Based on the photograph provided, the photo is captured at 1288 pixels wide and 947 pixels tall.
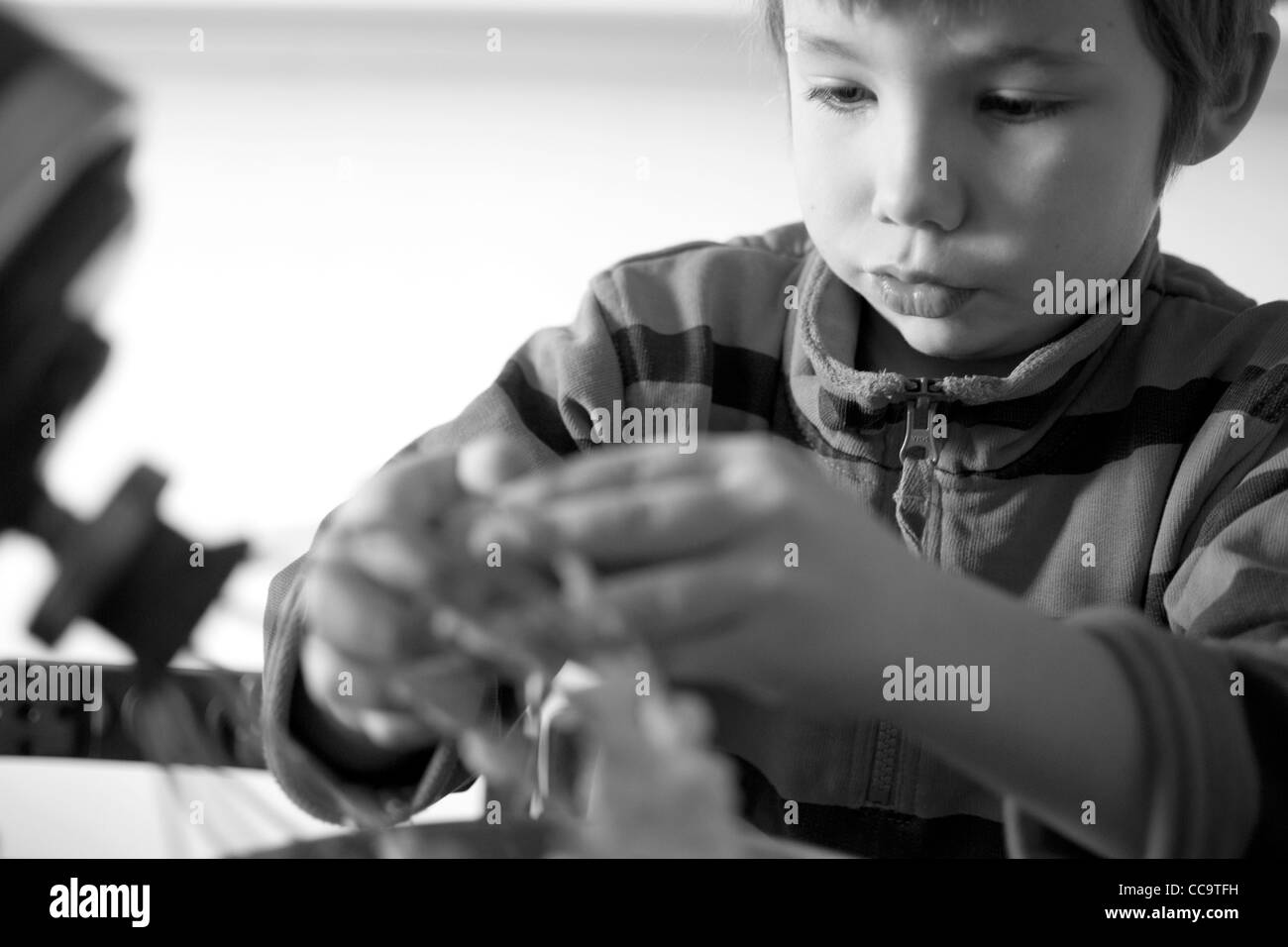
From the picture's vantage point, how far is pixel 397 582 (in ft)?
1.04

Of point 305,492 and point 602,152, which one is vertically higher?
point 602,152

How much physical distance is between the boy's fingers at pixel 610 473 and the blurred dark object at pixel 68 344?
0.38ft

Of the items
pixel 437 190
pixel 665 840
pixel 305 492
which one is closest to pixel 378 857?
pixel 665 840

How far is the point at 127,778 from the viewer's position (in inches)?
28.2

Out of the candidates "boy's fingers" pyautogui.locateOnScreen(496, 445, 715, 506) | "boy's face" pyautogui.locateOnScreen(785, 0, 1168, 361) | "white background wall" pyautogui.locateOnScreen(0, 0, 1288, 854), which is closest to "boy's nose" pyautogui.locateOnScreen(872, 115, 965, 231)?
"boy's face" pyautogui.locateOnScreen(785, 0, 1168, 361)

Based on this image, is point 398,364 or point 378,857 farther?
point 398,364

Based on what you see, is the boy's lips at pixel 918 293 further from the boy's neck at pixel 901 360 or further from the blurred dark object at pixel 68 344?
the blurred dark object at pixel 68 344

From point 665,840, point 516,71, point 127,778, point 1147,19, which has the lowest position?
point 127,778

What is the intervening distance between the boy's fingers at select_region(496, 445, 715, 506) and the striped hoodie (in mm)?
203

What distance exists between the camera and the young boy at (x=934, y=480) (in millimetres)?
325

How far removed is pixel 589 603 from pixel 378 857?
0.29 feet

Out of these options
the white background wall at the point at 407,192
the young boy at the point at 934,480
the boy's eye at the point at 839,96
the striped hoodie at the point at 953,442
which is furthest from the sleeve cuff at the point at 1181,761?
the white background wall at the point at 407,192

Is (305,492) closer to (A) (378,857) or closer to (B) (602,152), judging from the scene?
(B) (602,152)

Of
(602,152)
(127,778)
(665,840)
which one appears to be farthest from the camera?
(602,152)
